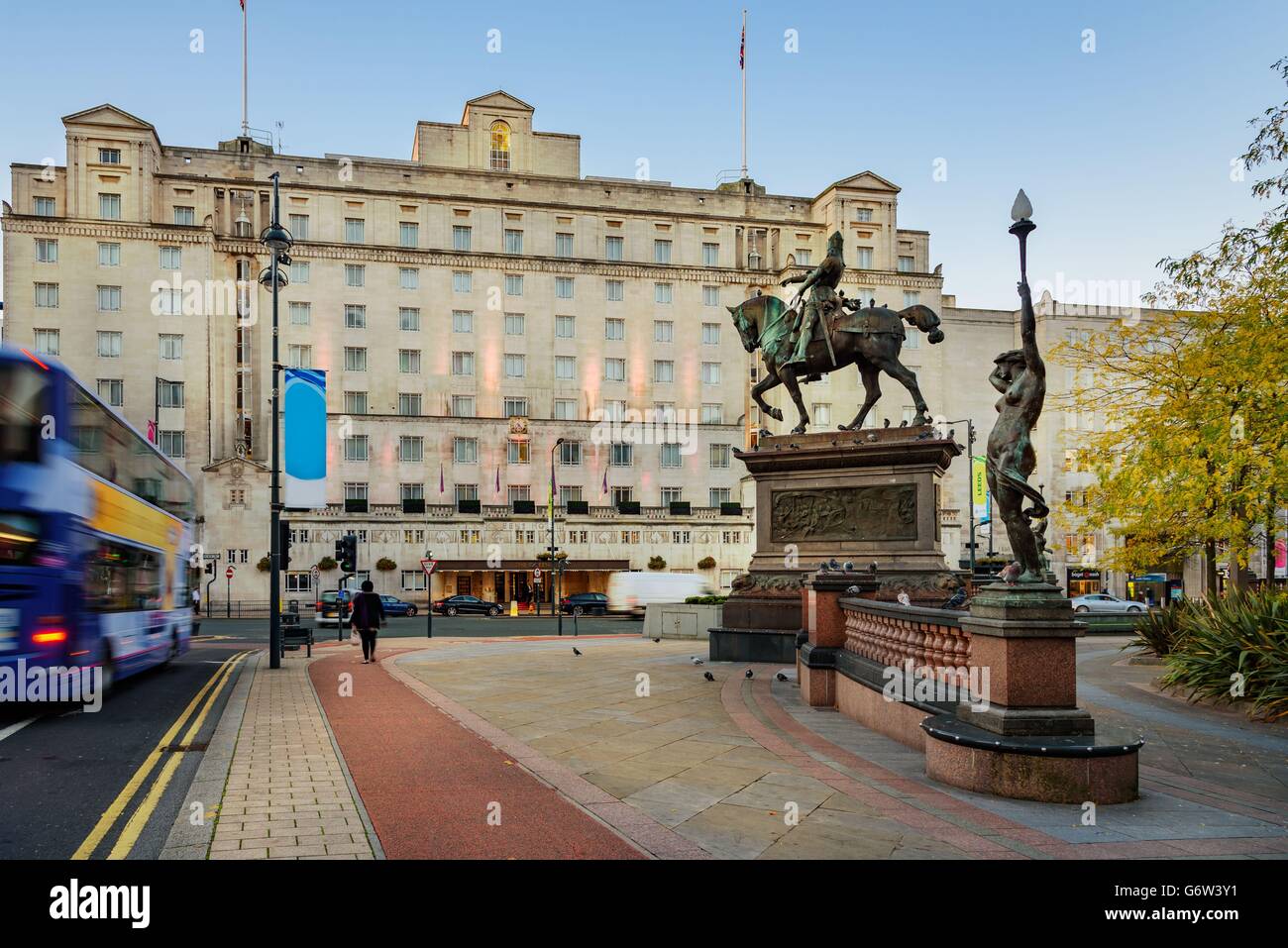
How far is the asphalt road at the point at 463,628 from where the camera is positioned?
3525 centimetres

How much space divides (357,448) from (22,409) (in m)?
54.0

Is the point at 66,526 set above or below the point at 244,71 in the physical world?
below

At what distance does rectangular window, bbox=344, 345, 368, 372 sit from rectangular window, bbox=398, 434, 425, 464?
6030 millimetres

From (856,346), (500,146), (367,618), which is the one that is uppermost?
(500,146)

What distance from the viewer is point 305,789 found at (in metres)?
7.80

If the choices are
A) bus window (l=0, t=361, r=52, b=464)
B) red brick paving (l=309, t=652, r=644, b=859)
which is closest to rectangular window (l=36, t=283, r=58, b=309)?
bus window (l=0, t=361, r=52, b=464)

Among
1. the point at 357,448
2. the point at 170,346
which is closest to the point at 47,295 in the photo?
the point at 170,346

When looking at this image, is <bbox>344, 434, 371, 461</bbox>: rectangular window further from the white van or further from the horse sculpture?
the horse sculpture

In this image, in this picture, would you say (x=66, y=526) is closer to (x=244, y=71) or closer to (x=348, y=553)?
(x=348, y=553)

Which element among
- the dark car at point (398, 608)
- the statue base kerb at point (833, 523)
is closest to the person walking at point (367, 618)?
the statue base kerb at point (833, 523)

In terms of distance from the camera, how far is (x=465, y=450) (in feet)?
214

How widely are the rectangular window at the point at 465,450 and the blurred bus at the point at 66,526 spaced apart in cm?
4871
